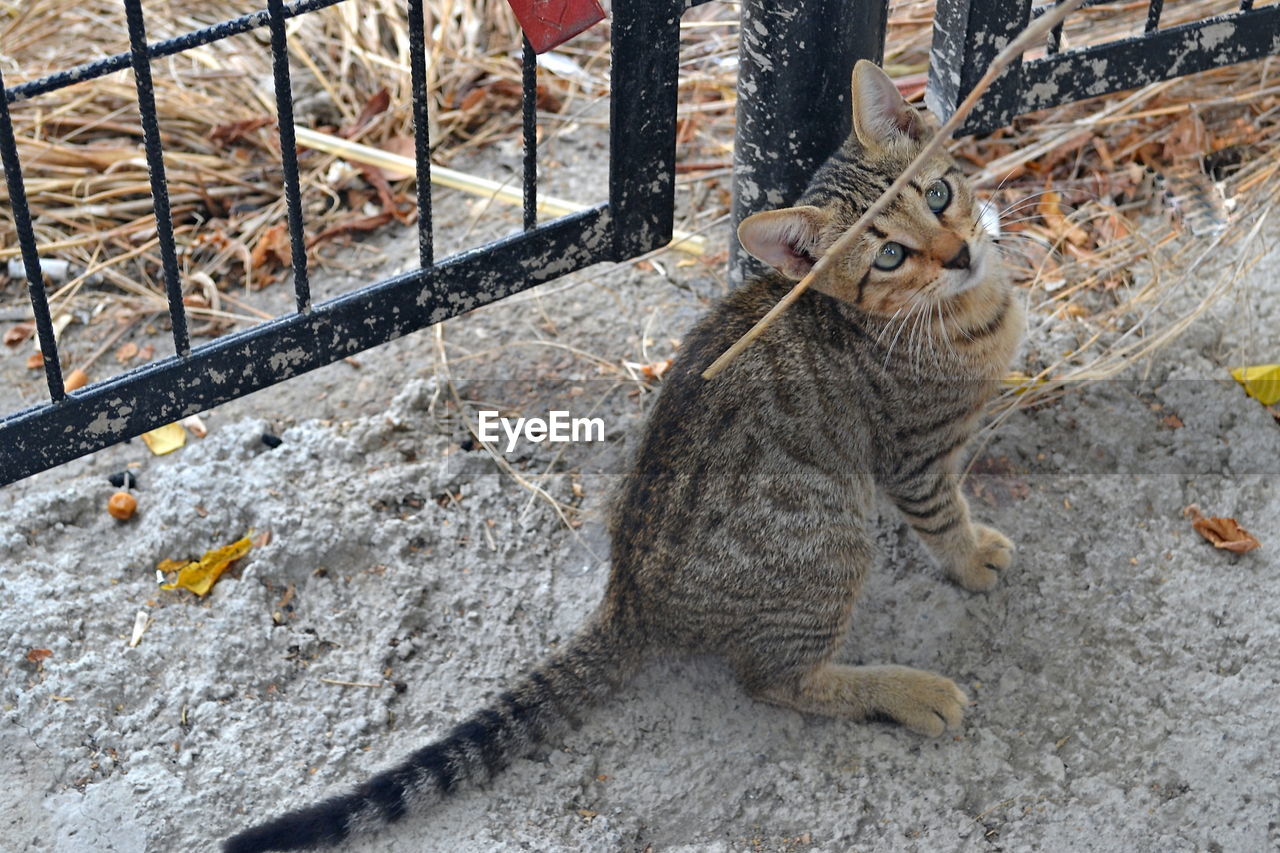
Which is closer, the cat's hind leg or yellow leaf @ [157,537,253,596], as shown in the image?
the cat's hind leg

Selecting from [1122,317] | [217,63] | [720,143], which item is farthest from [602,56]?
[1122,317]

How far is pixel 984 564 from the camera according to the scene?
3.43 meters

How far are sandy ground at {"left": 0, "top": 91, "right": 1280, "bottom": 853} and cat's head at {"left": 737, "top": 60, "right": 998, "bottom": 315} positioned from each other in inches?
32.8

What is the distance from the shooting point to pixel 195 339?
4.38m

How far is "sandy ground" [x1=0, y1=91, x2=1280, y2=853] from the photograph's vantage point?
295 cm

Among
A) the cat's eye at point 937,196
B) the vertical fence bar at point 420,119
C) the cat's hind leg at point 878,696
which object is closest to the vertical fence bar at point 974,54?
the cat's eye at point 937,196

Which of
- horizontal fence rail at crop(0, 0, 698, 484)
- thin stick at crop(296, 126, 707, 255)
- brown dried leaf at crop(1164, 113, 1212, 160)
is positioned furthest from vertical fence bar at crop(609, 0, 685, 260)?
brown dried leaf at crop(1164, 113, 1212, 160)

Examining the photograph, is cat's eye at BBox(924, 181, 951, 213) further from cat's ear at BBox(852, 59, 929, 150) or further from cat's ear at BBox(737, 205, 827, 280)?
cat's ear at BBox(737, 205, 827, 280)

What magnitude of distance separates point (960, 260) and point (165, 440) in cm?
238

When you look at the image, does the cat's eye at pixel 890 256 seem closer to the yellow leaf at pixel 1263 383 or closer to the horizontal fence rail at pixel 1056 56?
the horizontal fence rail at pixel 1056 56

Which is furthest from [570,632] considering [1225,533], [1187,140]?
[1187,140]

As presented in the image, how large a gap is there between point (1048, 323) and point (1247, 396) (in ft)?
2.06

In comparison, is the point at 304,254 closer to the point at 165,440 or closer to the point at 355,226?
the point at 165,440

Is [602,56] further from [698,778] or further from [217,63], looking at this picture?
[698,778]
